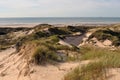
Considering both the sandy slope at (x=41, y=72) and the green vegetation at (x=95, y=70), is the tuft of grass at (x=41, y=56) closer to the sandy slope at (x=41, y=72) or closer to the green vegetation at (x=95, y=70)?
the sandy slope at (x=41, y=72)

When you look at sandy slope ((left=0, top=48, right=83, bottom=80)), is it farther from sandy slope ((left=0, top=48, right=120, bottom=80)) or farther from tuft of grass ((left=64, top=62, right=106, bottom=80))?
tuft of grass ((left=64, top=62, right=106, bottom=80))

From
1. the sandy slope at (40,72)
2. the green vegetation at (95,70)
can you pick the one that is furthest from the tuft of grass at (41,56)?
the green vegetation at (95,70)

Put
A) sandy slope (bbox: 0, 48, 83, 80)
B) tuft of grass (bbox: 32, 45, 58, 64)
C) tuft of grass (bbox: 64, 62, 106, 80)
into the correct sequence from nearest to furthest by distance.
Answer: tuft of grass (bbox: 64, 62, 106, 80) → sandy slope (bbox: 0, 48, 83, 80) → tuft of grass (bbox: 32, 45, 58, 64)

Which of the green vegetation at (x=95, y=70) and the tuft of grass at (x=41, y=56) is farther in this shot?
the tuft of grass at (x=41, y=56)

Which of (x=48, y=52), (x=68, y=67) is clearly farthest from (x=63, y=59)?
(x=68, y=67)

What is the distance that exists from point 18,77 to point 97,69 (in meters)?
3.31

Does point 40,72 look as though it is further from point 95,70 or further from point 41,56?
point 95,70

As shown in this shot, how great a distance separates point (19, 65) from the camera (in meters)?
12.4

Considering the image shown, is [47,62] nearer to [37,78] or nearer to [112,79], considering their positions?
[37,78]

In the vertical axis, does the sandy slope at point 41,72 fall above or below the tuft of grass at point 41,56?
below

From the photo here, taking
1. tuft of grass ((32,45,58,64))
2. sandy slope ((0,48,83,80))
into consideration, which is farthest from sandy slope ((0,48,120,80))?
tuft of grass ((32,45,58,64))

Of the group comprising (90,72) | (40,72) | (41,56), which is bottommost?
(40,72)

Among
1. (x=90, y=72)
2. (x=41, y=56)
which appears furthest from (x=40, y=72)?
(x=90, y=72)

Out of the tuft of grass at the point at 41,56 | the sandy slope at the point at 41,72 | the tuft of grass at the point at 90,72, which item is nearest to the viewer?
the tuft of grass at the point at 90,72
